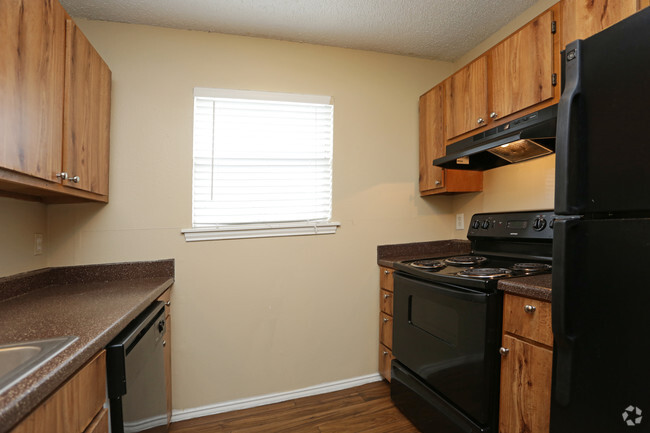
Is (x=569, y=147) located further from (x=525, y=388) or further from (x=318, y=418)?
(x=318, y=418)

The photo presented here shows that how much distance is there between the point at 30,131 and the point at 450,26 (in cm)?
238

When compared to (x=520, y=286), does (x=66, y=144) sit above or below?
above

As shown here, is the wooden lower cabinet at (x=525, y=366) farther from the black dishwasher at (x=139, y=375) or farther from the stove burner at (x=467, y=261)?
the black dishwasher at (x=139, y=375)

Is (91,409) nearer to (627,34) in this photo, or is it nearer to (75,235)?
(75,235)

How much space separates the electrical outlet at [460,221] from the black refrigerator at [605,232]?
72.3 inches

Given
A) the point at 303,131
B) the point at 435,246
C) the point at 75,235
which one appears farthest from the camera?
the point at 435,246

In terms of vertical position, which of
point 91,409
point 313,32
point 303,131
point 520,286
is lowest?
point 91,409

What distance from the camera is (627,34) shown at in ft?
2.15

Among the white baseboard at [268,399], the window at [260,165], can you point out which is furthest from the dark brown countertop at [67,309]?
the white baseboard at [268,399]

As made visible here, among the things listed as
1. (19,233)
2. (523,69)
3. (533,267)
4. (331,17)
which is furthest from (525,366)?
(19,233)

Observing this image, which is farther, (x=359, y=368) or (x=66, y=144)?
(x=359, y=368)

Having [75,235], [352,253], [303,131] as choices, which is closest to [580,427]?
[352,253]
